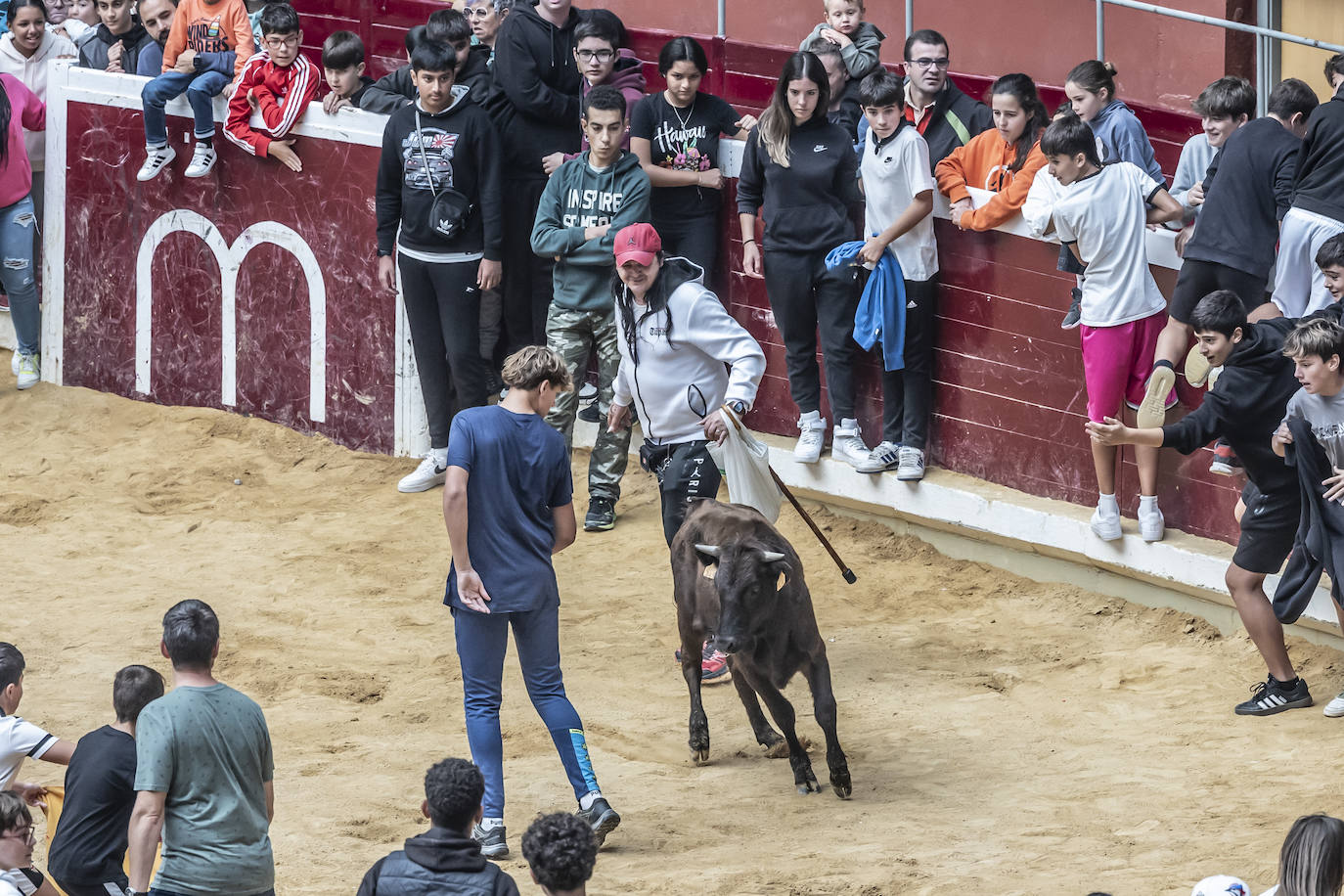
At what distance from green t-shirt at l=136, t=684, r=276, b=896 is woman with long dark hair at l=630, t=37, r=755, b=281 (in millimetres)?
5878

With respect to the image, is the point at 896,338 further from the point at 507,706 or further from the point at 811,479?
the point at 507,706

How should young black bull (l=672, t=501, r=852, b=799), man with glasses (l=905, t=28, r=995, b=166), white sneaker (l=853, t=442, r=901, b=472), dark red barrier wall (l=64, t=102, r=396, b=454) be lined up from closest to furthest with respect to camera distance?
1. young black bull (l=672, t=501, r=852, b=799)
2. man with glasses (l=905, t=28, r=995, b=166)
3. white sneaker (l=853, t=442, r=901, b=472)
4. dark red barrier wall (l=64, t=102, r=396, b=454)

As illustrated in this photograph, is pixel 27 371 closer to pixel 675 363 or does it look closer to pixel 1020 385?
pixel 675 363

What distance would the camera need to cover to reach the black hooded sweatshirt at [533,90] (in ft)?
37.0

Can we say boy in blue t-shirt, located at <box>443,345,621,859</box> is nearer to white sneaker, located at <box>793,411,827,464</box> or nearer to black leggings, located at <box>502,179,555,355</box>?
white sneaker, located at <box>793,411,827,464</box>

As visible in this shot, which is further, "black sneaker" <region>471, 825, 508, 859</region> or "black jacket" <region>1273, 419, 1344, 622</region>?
"black jacket" <region>1273, 419, 1344, 622</region>

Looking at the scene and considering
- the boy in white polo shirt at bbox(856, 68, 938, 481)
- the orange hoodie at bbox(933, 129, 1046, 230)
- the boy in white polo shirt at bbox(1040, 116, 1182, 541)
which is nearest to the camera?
the boy in white polo shirt at bbox(1040, 116, 1182, 541)

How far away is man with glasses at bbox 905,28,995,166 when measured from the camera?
1030 centimetres

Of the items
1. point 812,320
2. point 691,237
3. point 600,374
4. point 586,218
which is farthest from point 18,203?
point 812,320

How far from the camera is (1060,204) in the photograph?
9125mm

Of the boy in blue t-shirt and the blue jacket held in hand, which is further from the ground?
the blue jacket held in hand

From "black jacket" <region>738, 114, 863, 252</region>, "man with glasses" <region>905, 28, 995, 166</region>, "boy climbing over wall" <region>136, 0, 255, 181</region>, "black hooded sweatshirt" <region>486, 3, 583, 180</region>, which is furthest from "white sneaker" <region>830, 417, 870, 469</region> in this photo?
"boy climbing over wall" <region>136, 0, 255, 181</region>

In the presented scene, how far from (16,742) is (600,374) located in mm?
5835

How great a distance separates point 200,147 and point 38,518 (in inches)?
110
